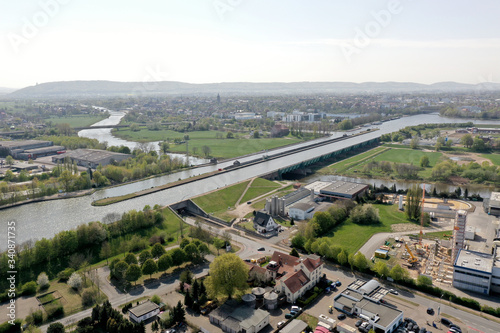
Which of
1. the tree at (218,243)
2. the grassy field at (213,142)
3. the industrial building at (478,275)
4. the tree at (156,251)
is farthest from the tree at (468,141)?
the tree at (156,251)

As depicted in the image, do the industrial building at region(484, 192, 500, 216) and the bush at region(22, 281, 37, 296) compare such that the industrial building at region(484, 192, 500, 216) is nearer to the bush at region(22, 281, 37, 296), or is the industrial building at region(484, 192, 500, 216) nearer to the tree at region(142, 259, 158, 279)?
the tree at region(142, 259, 158, 279)

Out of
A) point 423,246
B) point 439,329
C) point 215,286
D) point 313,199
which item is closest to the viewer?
point 439,329

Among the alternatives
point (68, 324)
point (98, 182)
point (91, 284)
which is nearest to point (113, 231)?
point (91, 284)

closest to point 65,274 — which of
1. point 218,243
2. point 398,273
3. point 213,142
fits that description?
point 218,243

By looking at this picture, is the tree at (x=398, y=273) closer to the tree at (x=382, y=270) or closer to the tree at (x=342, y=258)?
the tree at (x=382, y=270)

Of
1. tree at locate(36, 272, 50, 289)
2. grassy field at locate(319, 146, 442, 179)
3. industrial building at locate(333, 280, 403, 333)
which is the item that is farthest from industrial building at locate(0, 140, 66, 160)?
industrial building at locate(333, 280, 403, 333)

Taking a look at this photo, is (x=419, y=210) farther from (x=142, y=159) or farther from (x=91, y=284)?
A: (x=142, y=159)
